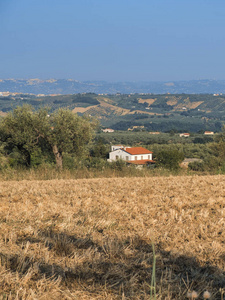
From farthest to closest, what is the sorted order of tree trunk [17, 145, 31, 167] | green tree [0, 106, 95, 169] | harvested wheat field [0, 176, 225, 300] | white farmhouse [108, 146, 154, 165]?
white farmhouse [108, 146, 154, 165] < tree trunk [17, 145, 31, 167] < green tree [0, 106, 95, 169] < harvested wheat field [0, 176, 225, 300]

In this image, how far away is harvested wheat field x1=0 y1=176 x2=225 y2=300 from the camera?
2.42 m

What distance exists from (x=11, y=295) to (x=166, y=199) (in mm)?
3348

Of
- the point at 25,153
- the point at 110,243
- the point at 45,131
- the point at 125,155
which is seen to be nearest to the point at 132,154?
the point at 125,155

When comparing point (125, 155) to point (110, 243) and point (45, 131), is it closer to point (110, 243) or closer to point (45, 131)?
point (45, 131)

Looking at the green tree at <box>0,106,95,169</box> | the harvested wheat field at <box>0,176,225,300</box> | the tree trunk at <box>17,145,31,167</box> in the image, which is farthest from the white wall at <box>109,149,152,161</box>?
the harvested wheat field at <box>0,176,225,300</box>

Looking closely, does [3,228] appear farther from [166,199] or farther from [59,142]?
[59,142]

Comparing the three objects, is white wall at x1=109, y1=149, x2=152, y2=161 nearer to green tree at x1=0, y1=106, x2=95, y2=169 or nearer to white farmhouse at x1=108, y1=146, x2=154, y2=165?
white farmhouse at x1=108, y1=146, x2=154, y2=165

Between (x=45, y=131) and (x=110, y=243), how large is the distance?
17522 millimetres

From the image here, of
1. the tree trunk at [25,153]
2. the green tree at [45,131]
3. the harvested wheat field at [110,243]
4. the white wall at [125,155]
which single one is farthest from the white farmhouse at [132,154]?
the harvested wheat field at [110,243]

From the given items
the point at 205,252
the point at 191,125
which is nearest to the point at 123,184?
the point at 205,252

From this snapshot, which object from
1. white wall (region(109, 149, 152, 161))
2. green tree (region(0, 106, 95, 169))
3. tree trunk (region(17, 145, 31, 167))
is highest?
green tree (region(0, 106, 95, 169))

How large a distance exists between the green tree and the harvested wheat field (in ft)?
46.9

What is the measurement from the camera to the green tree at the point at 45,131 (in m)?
19.7

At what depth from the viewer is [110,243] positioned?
3.26 metres
